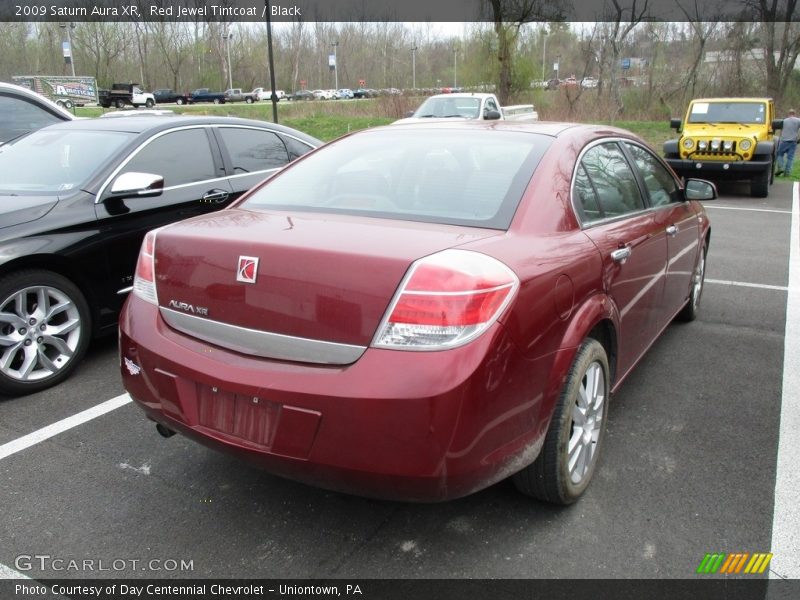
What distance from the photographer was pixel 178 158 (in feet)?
16.2

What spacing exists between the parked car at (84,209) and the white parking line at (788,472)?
155 inches

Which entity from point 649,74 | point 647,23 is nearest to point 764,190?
point 649,74

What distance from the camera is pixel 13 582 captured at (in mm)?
2281

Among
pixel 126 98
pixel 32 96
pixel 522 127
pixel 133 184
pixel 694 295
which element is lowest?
pixel 694 295

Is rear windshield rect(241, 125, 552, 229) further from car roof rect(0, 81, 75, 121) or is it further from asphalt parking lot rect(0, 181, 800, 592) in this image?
car roof rect(0, 81, 75, 121)

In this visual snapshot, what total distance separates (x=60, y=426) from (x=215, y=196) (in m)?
2.18

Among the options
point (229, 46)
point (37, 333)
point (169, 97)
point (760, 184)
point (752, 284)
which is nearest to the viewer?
point (37, 333)

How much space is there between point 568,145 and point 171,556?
2.43 m

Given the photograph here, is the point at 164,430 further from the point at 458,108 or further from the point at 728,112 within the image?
the point at 458,108

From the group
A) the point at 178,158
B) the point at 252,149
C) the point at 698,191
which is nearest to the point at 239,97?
the point at 252,149


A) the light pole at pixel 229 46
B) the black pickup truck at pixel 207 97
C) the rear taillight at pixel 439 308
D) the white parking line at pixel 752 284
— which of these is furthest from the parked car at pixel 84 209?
the light pole at pixel 229 46

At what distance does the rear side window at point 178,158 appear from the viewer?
15.3 ft

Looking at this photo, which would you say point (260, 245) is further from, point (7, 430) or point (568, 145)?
point (7, 430)

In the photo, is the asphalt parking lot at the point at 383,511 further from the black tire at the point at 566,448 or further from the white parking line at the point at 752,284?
the white parking line at the point at 752,284
